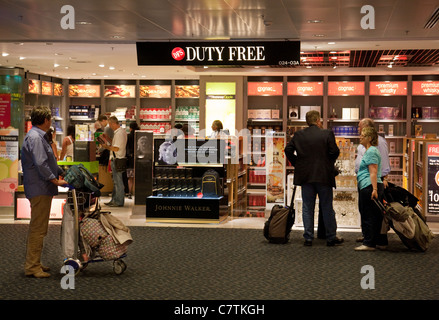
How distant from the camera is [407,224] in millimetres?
7062

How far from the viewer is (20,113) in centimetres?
1490

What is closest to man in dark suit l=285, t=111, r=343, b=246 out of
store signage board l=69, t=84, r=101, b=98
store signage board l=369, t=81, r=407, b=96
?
store signage board l=369, t=81, r=407, b=96

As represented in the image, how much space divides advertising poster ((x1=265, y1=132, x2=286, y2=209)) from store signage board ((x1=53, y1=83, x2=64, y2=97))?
361 inches

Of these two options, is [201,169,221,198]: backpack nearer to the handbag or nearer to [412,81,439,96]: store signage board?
the handbag

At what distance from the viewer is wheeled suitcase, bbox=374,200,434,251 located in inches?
277

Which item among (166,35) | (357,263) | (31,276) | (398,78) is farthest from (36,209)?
(398,78)

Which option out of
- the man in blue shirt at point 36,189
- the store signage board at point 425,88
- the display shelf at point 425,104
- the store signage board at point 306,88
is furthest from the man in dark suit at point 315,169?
the store signage board at point 425,88

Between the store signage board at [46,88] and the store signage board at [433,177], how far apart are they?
10525 millimetres

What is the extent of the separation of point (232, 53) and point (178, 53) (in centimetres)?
82

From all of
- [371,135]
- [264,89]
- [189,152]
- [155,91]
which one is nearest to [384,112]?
[264,89]

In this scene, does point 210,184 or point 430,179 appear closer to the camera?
point 210,184

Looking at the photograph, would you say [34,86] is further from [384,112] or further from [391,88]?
[391,88]

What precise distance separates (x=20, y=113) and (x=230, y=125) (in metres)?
4.94

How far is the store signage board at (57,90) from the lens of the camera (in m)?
17.3
